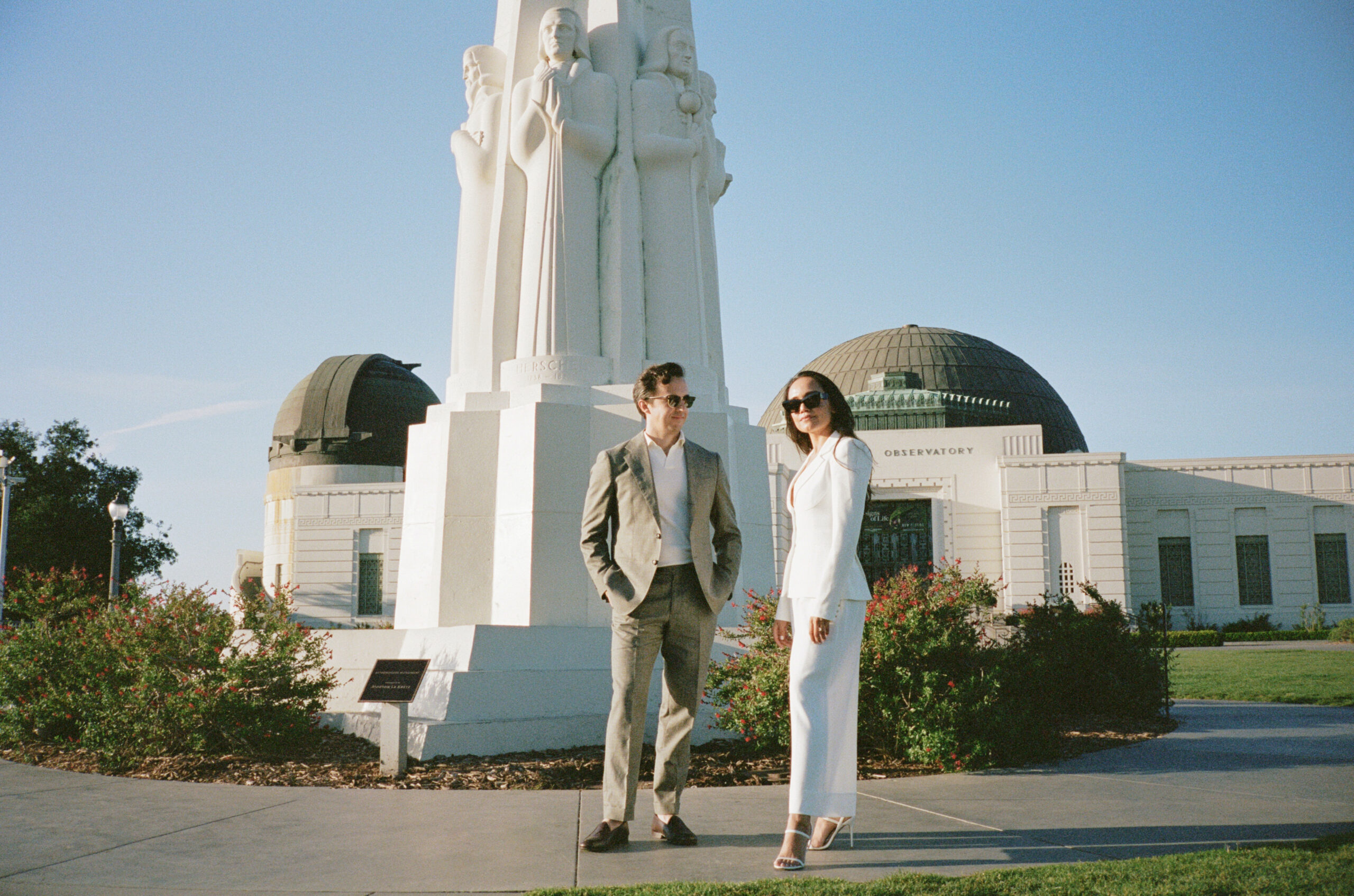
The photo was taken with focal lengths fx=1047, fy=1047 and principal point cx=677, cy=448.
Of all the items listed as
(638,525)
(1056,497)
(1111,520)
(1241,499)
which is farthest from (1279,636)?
(638,525)

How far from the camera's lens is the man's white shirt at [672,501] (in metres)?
4.34

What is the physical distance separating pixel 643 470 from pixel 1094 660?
6.60 meters

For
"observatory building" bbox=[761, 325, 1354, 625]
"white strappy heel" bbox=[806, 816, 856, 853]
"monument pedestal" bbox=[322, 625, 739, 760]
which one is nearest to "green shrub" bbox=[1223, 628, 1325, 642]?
"observatory building" bbox=[761, 325, 1354, 625]

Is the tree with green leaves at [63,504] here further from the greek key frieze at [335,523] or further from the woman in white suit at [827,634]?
the woman in white suit at [827,634]

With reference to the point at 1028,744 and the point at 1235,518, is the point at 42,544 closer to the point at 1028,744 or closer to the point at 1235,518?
the point at 1028,744

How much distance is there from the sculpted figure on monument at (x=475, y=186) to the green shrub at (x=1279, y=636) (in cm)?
2832

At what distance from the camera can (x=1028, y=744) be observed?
6.57 meters

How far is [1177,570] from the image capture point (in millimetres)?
36062

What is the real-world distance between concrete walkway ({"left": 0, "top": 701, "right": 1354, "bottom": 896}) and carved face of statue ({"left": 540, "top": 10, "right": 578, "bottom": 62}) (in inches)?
254

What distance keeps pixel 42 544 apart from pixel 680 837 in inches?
1442

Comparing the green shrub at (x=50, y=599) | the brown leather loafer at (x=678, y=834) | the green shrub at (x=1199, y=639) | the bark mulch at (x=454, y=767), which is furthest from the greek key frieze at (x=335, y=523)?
the brown leather loafer at (x=678, y=834)

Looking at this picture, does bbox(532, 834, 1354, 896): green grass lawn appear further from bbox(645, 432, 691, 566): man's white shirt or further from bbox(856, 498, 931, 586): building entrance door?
bbox(856, 498, 931, 586): building entrance door

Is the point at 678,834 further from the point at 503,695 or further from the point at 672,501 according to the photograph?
the point at 503,695

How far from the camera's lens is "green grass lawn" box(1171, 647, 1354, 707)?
38.3 ft
